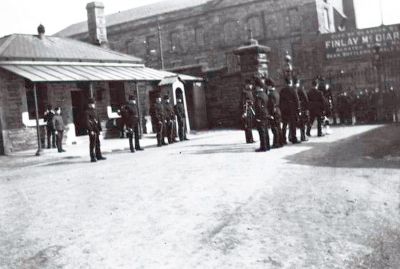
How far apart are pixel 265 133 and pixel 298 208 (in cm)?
534

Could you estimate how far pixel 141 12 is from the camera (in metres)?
44.7

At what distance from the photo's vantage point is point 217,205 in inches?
255

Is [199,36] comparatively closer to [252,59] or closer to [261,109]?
[252,59]

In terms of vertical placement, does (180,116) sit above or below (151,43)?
below

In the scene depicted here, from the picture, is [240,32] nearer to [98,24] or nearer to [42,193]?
[98,24]

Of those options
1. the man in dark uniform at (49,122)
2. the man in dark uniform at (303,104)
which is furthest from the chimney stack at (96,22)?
the man in dark uniform at (303,104)

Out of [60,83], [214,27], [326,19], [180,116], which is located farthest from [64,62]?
[326,19]

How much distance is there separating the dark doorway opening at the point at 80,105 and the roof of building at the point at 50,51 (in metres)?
1.49

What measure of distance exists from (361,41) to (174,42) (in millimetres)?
17938

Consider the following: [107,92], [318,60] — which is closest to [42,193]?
[107,92]

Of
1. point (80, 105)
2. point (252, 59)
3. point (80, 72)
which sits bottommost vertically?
point (80, 105)

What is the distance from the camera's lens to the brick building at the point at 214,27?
35.5 metres

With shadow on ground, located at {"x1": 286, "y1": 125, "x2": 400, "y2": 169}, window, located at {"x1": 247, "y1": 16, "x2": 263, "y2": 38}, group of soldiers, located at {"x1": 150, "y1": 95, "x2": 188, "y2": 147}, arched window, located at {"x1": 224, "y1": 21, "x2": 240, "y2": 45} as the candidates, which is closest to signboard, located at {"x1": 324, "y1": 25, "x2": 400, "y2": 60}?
window, located at {"x1": 247, "y1": 16, "x2": 263, "y2": 38}

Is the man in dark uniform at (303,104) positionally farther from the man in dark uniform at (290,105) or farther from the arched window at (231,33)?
the arched window at (231,33)
